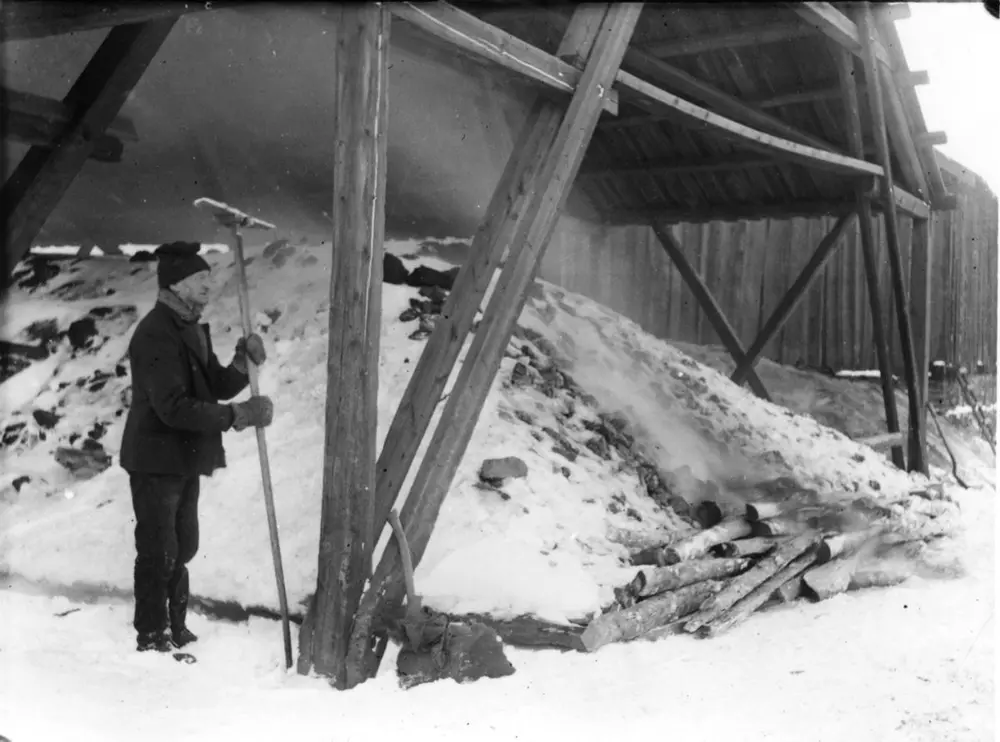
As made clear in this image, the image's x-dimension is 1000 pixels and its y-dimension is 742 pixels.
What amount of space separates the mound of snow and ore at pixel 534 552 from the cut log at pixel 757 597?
0.07 feet

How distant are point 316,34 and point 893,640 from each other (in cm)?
586

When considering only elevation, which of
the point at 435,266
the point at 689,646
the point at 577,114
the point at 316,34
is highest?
the point at 316,34

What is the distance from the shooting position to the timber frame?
374 centimetres

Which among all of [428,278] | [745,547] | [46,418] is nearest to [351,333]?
[745,547]

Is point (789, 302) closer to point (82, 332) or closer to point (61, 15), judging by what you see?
point (82, 332)

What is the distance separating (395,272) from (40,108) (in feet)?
8.43

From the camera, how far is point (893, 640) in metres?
4.71

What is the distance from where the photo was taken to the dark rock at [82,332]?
20.8 ft

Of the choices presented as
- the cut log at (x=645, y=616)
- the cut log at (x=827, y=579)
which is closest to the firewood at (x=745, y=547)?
the cut log at (x=827, y=579)

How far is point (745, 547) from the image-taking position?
5594 mm

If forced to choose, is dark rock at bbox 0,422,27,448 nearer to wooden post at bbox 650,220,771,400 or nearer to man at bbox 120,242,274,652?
man at bbox 120,242,274,652

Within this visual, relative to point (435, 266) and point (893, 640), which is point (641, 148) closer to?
point (435, 266)

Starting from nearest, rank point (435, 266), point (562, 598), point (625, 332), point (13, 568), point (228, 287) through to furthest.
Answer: point (562, 598) → point (13, 568) → point (228, 287) → point (435, 266) → point (625, 332)

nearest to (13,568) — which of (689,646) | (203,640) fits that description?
(203,640)
